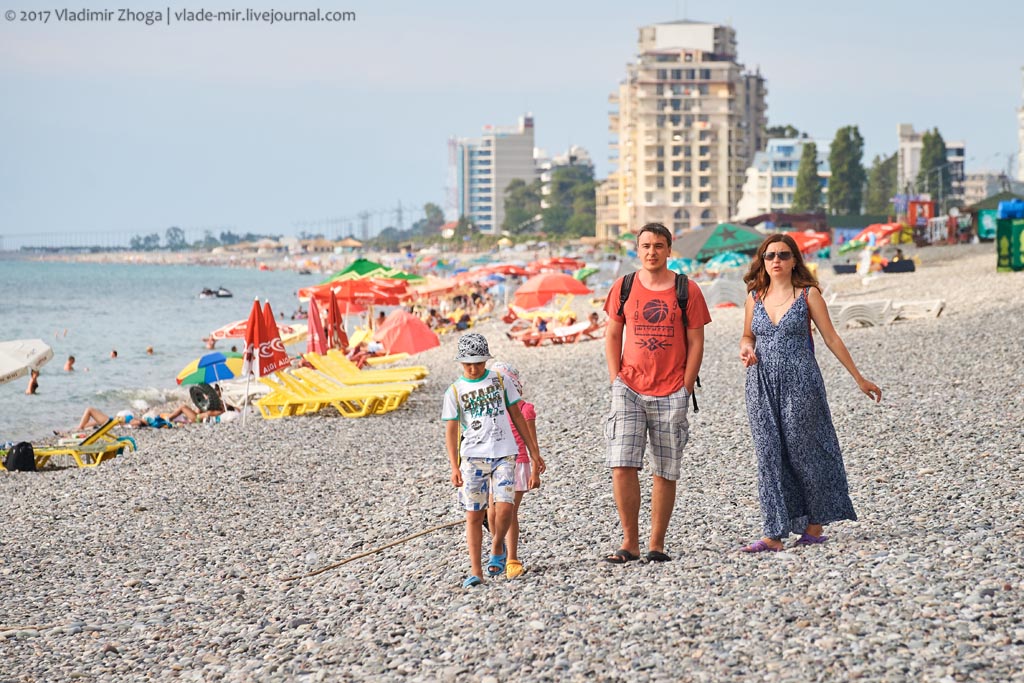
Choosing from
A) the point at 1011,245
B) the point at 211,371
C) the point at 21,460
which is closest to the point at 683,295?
the point at 21,460

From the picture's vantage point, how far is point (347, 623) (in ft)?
19.8

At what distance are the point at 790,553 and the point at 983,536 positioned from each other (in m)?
0.93

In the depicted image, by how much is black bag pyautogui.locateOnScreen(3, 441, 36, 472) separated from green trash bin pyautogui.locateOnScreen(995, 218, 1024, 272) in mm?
22981

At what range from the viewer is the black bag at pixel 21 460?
13.0m

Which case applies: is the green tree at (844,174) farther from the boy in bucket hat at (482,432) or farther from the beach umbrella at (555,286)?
the boy in bucket hat at (482,432)

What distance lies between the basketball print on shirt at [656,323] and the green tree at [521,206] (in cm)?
16859

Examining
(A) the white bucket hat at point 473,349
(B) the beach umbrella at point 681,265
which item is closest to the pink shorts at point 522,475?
(A) the white bucket hat at point 473,349

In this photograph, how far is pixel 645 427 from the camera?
5.54m

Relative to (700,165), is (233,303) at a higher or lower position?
lower

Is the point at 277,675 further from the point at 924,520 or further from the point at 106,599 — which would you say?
the point at 924,520

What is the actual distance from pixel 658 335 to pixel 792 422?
0.68 metres

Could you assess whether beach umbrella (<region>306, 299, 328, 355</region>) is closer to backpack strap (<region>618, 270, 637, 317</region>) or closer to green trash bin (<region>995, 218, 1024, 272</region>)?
backpack strap (<region>618, 270, 637, 317</region>)

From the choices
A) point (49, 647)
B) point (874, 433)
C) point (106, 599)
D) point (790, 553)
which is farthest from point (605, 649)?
point (874, 433)

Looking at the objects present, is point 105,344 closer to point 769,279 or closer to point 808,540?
point 808,540
